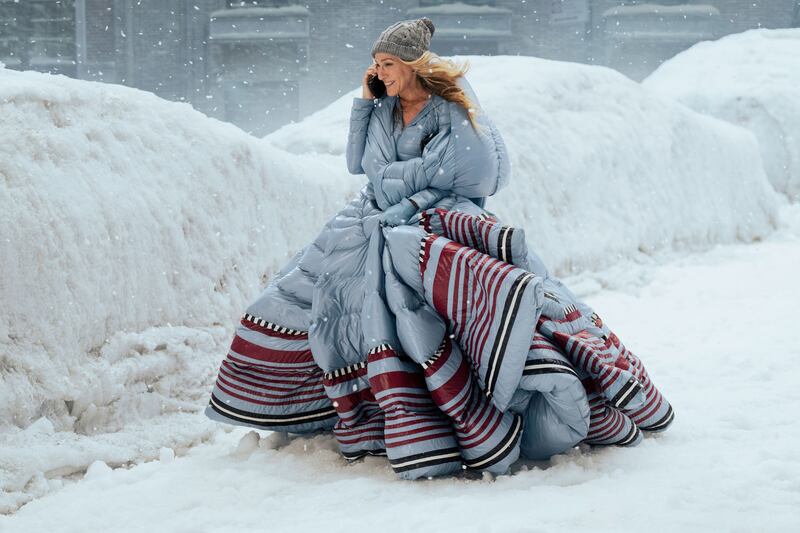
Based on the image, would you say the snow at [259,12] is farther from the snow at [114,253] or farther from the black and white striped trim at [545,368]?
the black and white striped trim at [545,368]

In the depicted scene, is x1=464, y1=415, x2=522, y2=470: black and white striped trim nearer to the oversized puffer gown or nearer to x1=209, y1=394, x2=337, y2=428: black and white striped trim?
the oversized puffer gown

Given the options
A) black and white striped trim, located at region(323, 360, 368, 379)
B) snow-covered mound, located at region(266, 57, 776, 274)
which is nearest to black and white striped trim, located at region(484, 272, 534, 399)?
black and white striped trim, located at region(323, 360, 368, 379)

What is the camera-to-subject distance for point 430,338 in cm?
303

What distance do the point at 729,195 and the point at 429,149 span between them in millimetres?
6797

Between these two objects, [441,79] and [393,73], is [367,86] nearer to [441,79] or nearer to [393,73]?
[393,73]

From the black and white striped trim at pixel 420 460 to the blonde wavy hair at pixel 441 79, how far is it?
48.5 inches

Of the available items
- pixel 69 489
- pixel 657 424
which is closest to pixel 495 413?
pixel 657 424

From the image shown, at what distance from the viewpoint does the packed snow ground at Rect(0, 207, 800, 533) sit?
2.54 metres

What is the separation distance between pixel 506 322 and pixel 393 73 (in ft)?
3.52

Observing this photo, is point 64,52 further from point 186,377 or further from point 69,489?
point 69,489

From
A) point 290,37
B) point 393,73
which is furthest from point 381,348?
point 290,37

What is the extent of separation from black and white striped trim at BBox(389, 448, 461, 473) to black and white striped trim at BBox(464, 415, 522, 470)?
9cm

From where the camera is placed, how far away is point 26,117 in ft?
12.6

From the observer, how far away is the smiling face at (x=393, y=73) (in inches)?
130
